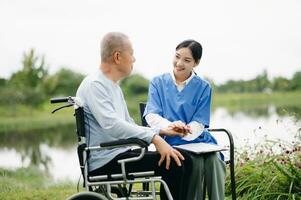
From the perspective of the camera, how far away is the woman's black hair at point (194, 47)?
3168 millimetres

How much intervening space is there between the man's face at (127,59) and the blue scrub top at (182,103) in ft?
1.41

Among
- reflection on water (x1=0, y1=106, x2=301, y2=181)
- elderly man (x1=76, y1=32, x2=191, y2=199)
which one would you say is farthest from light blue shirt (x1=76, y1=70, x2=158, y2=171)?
reflection on water (x1=0, y1=106, x2=301, y2=181)

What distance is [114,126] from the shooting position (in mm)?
2658

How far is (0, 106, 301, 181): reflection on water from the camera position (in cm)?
504

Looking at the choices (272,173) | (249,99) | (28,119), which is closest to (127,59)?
(272,173)

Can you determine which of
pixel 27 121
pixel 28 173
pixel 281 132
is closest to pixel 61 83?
pixel 27 121

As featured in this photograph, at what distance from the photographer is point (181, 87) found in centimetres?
323

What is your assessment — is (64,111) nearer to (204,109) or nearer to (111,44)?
(204,109)

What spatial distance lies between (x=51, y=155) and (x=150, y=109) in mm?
9085

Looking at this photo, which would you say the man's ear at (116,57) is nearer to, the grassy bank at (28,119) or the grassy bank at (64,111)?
the grassy bank at (64,111)

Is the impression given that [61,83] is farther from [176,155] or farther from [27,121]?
[176,155]

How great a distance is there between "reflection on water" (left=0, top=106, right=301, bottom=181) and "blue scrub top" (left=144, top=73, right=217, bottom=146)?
1.34 metres

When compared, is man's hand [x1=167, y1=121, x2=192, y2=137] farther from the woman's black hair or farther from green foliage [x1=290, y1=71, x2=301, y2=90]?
green foliage [x1=290, y1=71, x2=301, y2=90]

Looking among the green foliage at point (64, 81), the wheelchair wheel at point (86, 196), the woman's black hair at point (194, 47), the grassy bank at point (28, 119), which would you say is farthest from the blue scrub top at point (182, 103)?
the green foliage at point (64, 81)
